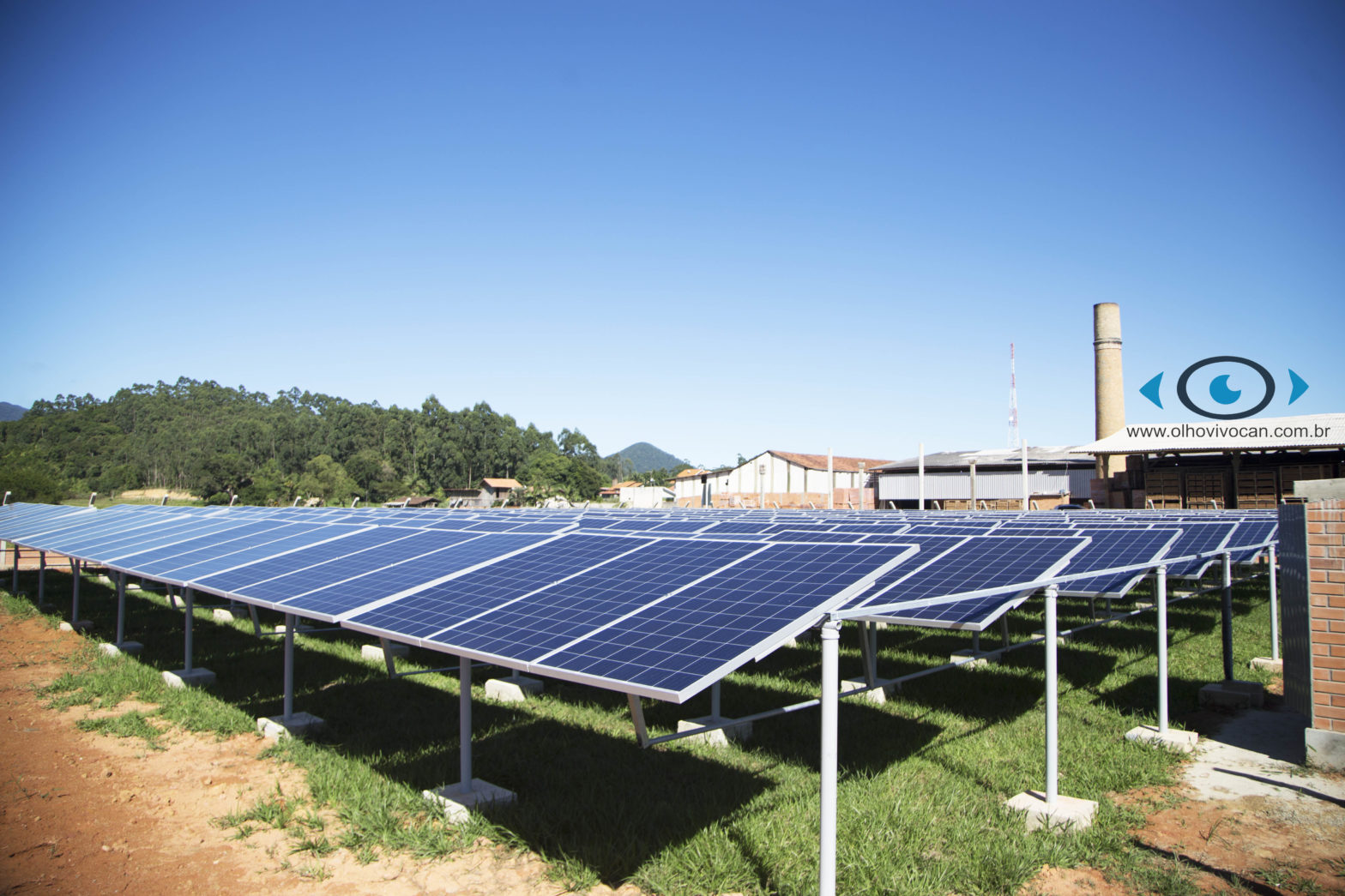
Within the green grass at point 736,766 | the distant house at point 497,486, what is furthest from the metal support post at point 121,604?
the distant house at point 497,486

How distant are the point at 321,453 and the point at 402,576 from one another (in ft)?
387

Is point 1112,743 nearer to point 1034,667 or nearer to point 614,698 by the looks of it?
point 1034,667

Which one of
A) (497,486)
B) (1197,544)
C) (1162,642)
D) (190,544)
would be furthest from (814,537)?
(497,486)

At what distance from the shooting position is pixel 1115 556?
9.55 meters

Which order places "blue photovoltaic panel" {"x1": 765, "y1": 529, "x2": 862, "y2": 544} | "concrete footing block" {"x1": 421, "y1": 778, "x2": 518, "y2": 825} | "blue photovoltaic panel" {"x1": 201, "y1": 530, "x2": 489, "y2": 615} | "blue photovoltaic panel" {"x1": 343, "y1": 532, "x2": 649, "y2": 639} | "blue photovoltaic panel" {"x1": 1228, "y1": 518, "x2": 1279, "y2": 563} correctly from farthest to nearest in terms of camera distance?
"blue photovoltaic panel" {"x1": 1228, "y1": 518, "x2": 1279, "y2": 563} < "blue photovoltaic panel" {"x1": 765, "y1": 529, "x2": 862, "y2": 544} < "blue photovoltaic panel" {"x1": 201, "y1": 530, "x2": 489, "y2": 615} < "concrete footing block" {"x1": 421, "y1": 778, "x2": 518, "y2": 825} < "blue photovoltaic panel" {"x1": 343, "y1": 532, "x2": 649, "y2": 639}

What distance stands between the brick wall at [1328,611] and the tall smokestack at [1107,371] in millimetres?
49534

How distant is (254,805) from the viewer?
21.9 ft

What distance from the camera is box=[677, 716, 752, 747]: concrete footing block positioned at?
7992mm

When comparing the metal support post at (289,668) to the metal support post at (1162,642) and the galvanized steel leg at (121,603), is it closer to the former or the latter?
the galvanized steel leg at (121,603)

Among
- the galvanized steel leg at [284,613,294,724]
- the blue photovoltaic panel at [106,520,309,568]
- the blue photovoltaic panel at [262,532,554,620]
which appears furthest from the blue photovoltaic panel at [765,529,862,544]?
the blue photovoltaic panel at [106,520,309,568]

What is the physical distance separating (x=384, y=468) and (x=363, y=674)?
106 meters

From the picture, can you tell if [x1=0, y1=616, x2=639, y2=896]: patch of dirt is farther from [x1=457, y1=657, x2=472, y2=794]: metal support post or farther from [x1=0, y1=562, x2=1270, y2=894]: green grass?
[x1=457, y1=657, x2=472, y2=794]: metal support post

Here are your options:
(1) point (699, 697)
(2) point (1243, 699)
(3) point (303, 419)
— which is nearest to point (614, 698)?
(1) point (699, 697)

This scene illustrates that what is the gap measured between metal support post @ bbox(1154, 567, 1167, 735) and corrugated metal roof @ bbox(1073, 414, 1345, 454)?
110 ft
